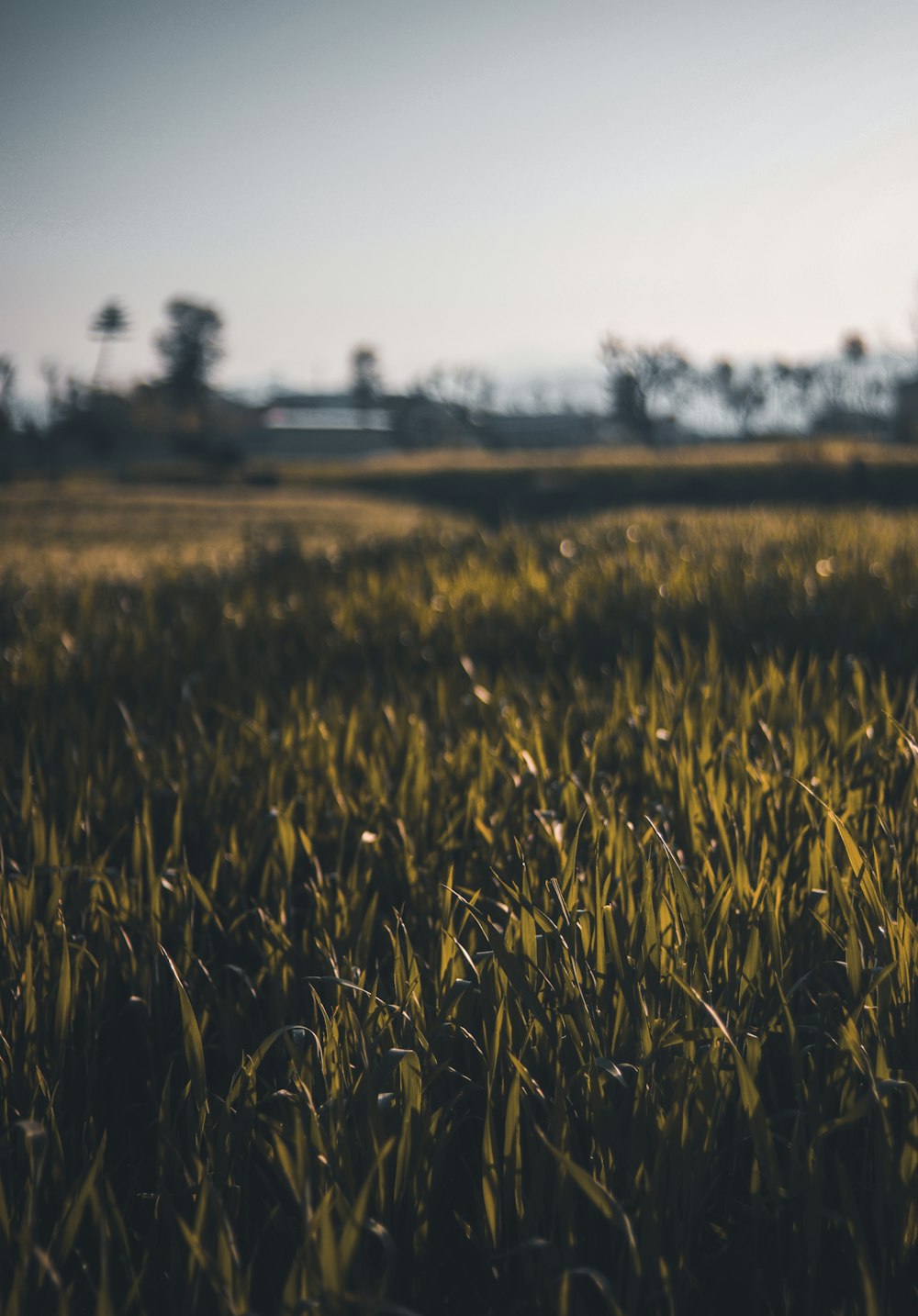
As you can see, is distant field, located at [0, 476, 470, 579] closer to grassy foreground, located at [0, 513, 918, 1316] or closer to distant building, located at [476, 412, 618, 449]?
grassy foreground, located at [0, 513, 918, 1316]

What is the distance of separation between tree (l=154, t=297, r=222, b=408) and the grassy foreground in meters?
66.2

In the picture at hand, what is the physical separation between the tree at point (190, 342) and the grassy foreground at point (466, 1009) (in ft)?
217

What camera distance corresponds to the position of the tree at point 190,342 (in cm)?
6501

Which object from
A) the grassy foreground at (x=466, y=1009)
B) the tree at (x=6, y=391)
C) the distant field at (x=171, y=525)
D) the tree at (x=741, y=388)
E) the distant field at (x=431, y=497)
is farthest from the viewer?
the tree at (x=741, y=388)

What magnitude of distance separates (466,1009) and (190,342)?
7109 centimetres

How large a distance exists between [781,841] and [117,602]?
186 inches

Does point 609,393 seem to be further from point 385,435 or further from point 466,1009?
point 466,1009

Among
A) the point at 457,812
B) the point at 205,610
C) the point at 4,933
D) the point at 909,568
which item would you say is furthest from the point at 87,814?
the point at 909,568

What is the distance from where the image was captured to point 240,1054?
1387 millimetres

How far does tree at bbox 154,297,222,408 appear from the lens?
2560 inches

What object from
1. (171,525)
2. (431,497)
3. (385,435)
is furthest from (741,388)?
(171,525)

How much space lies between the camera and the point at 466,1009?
131 cm

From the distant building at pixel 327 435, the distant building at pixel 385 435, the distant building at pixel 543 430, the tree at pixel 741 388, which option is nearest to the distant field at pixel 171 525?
the distant building at pixel 543 430

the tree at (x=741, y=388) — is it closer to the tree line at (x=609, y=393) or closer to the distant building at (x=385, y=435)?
the tree line at (x=609, y=393)
